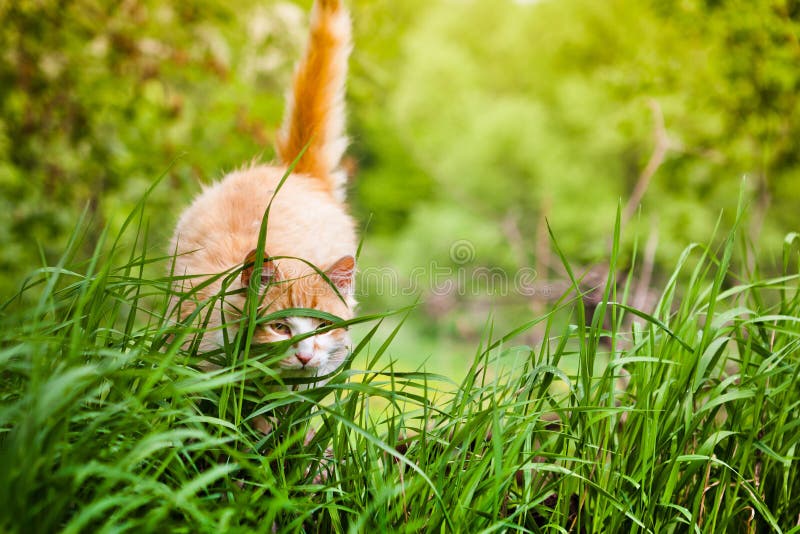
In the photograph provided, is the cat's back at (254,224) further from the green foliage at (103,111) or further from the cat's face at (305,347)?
the green foliage at (103,111)

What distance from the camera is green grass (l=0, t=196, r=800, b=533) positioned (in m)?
0.66

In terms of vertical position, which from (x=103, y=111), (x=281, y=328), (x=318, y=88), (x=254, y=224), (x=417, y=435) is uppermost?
(x=103, y=111)

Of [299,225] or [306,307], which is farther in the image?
[299,225]

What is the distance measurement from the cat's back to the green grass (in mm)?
511

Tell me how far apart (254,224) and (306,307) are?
278 millimetres

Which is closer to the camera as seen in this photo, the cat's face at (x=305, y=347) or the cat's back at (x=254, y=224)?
the cat's face at (x=305, y=347)

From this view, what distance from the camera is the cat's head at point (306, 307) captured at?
1.26 meters

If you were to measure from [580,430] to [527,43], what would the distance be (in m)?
13.0

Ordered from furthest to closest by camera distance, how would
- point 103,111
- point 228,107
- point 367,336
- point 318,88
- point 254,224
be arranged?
point 228,107 → point 103,111 → point 318,88 → point 254,224 → point 367,336

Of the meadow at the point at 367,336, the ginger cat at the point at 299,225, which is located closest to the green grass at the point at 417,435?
the meadow at the point at 367,336

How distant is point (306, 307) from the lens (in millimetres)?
1375

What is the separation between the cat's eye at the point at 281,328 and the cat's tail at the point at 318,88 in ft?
2.18

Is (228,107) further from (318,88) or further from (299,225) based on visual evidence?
(299,225)

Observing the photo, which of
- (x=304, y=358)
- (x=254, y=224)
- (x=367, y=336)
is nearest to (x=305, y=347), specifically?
(x=304, y=358)
